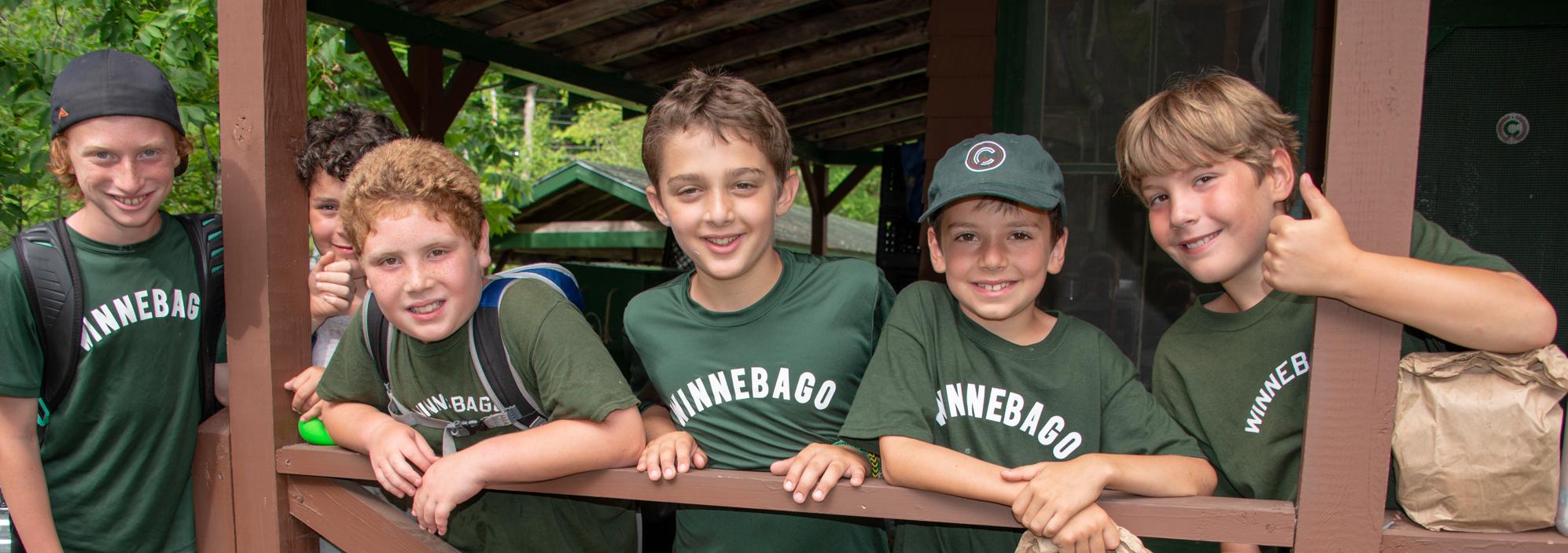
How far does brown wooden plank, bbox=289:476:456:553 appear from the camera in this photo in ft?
7.01

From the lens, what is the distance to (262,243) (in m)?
2.19

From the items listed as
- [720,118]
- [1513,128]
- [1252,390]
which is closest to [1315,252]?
[1252,390]

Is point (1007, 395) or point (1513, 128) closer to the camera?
point (1007, 395)

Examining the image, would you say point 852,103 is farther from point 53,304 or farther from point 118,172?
point 53,304

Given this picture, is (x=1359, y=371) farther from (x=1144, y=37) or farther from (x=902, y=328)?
(x=1144, y=37)

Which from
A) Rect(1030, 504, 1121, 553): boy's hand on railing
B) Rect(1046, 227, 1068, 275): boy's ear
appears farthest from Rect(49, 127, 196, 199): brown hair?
Rect(1030, 504, 1121, 553): boy's hand on railing

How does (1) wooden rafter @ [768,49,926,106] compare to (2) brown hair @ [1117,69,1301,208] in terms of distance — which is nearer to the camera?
(2) brown hair @ [1117,69,1301,208]

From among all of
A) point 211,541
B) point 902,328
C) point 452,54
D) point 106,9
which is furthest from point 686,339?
point 106,9

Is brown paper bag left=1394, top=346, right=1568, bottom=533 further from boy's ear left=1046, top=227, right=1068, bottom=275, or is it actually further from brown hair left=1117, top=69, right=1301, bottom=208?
boy's ear left=1046, top=227, right=1068, bottom=275

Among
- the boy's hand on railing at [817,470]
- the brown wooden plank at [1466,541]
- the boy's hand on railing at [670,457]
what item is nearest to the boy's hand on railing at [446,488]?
the boy's hand on railing at [670,457]

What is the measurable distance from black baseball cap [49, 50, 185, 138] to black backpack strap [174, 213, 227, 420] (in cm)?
30

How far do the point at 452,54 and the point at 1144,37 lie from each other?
3.89m

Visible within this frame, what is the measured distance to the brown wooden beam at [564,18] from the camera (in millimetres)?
5395

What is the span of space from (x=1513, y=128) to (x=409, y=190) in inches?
166
